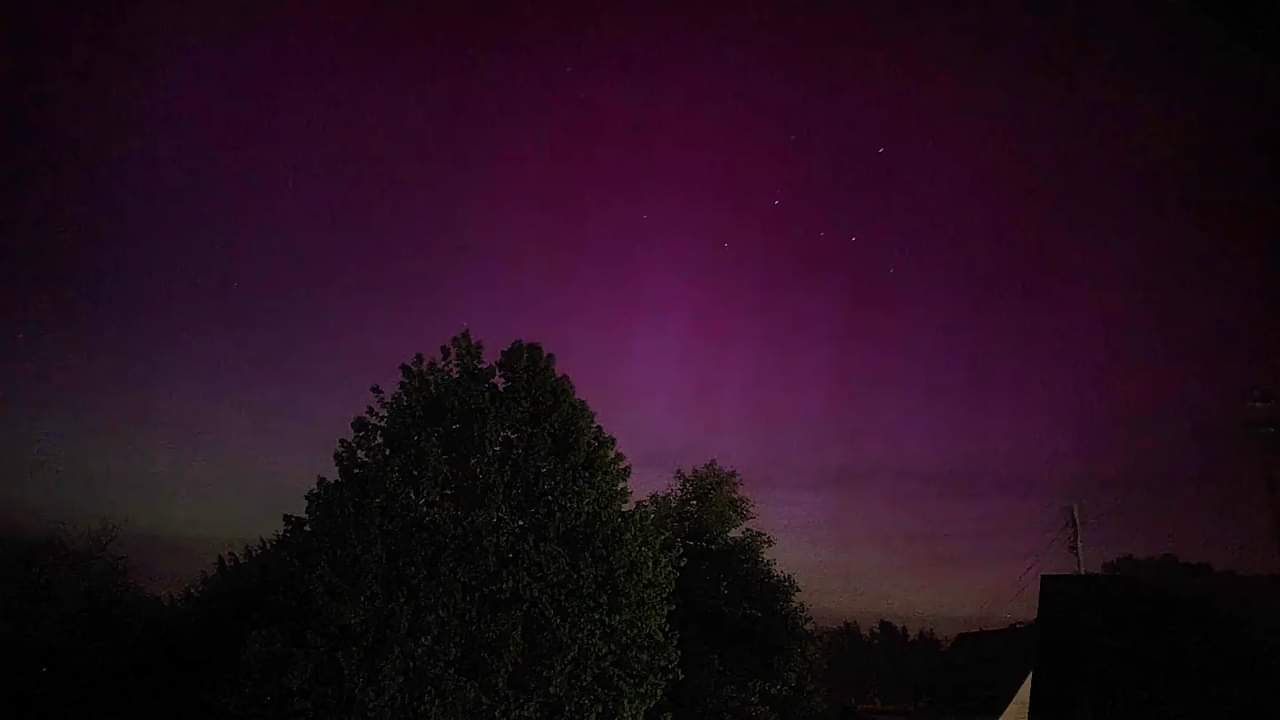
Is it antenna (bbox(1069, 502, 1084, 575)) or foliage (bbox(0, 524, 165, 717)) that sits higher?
antenna (bbox(1069, 502, 1084, 575))

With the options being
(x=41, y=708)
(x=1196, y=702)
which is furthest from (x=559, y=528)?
(x=41, y=708)

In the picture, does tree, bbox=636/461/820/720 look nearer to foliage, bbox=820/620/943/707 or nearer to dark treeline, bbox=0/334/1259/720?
dark treeline, bbox=0/334/1259/720

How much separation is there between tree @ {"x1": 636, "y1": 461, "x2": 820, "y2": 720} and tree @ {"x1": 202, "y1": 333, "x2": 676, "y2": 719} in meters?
4.86

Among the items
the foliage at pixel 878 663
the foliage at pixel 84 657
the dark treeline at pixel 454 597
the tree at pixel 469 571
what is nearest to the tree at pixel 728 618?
the dark treeline at pixel 454 597

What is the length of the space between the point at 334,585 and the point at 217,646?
28.1 feet

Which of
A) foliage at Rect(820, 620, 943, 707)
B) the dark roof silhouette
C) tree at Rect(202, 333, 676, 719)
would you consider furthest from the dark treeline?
foliage at Rect(820, 620, 943, 707)

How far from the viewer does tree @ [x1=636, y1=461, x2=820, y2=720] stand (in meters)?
22.6

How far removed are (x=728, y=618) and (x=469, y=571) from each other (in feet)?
35.2

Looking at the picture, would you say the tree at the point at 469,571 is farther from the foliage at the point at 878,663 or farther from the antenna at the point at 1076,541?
the foliage at the point at 878,663

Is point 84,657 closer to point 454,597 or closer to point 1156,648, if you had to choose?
point 454,597

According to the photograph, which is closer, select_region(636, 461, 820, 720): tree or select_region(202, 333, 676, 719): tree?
select_region(202, 333, 676, 719): tree

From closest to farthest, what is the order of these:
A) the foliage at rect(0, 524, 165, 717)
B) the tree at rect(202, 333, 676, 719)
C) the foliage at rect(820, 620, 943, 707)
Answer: the tree at rect(202, 333, 676, 719)
the foliage at rect(0, 524, 165, 717)
the foliage at rect(820, 620, 943, 707)

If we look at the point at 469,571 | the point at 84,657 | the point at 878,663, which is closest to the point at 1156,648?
the point at 469,571

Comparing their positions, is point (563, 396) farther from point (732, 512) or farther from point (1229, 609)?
point (1229, 609)
